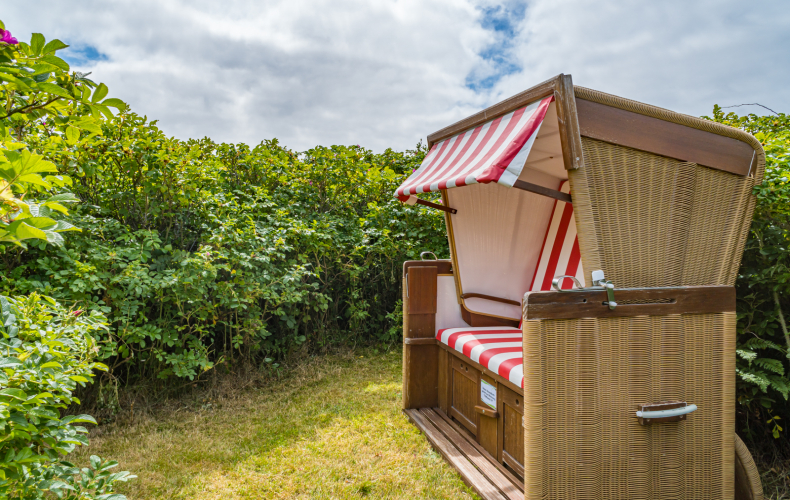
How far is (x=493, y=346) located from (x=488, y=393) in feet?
0.98

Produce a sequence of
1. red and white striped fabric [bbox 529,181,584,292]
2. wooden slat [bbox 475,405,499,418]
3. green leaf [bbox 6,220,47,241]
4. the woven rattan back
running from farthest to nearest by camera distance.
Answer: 1. red and white striped fabric [bbox 529,181,584,292]
2. wooden slat [bbox 475,405,499,418]
3. the woven rattan back
4. green leaf [bbox 6,220,47,241]

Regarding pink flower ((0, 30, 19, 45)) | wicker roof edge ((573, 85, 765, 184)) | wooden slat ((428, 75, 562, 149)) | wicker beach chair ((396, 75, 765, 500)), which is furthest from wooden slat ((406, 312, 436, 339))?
pink flower ((0, 30, 19, 45))

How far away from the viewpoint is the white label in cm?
271

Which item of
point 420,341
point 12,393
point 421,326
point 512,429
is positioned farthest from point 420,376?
point 12,393

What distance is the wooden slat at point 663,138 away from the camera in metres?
1.98

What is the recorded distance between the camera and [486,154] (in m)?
2.25

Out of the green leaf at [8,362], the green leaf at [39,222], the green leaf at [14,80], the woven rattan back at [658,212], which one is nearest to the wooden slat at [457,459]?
the woven rattan back at [658,212]

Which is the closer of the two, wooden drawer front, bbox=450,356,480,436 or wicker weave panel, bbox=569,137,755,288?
wicker weave panel, bbox=569,137,755,288

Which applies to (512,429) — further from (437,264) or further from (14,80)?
(14,80)

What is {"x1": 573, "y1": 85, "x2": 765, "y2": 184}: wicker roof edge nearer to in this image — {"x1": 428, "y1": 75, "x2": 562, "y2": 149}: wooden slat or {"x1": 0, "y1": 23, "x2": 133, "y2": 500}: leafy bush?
{"x1": 428, "y1": 75, "x2": 562, "y2": 149}: wooden slat

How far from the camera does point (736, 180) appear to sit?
2189mm

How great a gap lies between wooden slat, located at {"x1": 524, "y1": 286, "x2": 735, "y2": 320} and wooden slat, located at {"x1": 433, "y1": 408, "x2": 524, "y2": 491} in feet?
3.62

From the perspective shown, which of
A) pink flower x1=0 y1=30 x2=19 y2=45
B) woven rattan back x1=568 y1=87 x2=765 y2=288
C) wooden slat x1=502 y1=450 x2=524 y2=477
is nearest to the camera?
pink flower x1=0 y1=30 x2=19 y2=45

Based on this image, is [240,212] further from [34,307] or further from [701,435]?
[701,435]
